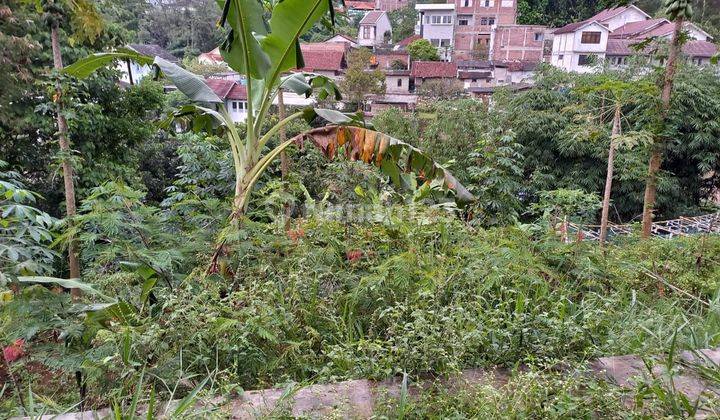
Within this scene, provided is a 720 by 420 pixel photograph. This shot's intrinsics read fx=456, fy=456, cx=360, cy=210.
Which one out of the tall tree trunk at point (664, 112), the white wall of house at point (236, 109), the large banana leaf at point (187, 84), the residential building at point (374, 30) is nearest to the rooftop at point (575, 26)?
the residential building at point (374, 30)

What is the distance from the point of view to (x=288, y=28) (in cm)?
284

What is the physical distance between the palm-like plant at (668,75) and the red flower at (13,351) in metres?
4.83

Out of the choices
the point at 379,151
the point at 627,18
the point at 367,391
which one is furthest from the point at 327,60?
the point at 367,391

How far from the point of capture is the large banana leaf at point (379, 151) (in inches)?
115

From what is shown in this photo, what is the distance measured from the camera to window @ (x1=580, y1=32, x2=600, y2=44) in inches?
842

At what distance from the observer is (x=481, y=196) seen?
5.25 meters

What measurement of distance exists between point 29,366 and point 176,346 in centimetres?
71

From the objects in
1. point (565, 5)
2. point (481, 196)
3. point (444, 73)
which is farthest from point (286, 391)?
point (565, 5)

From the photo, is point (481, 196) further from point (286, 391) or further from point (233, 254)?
point (286, 391)

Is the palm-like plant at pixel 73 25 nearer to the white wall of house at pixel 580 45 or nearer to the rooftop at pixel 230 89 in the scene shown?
the rooftop at pixel 230 89

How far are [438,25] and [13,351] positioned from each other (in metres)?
32.1

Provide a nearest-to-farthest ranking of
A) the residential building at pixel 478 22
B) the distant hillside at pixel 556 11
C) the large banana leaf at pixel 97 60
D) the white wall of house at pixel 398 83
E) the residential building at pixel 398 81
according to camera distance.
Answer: the large banana leaf at pixel 97 60 < the residential building at pixel 398 81 < the white wall of house at pixel 398 83 < the distant hillside at pixel 556 11 < the residential building at pixel 478 22

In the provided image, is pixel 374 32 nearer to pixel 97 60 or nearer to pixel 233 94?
pixel 233 94

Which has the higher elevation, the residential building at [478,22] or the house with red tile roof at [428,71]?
the residential building at [478,22]
